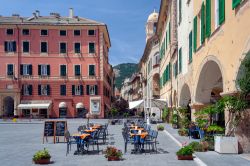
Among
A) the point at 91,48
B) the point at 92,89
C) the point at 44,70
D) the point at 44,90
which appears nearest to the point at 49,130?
the point at 92,89

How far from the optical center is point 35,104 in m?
55.1

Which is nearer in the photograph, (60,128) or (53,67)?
(60,128)

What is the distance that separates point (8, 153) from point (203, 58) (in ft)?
30.7

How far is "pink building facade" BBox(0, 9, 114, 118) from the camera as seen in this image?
56.0 metres

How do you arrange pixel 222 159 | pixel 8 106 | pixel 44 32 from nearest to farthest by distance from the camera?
pixel 222 159, pixel 44 32, pixel 8 106

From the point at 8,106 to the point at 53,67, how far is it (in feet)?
32.3

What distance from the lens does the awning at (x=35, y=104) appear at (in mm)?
54438

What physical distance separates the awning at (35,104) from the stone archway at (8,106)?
3.51 meters

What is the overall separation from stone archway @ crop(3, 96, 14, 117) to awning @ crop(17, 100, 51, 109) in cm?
351

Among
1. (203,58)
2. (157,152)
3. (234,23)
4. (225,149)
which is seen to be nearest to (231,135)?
(225,149)

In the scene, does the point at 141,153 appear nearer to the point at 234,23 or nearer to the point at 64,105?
the point at 234,23

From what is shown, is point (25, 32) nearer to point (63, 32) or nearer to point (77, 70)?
point (63, 32)

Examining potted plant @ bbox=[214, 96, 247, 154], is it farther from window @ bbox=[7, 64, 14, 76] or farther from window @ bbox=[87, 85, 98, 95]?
window @ bbox=[7, 64, 14, 76]

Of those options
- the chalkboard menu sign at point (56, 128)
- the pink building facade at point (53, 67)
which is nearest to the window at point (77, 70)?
the pink building facade at point (53, 67)
